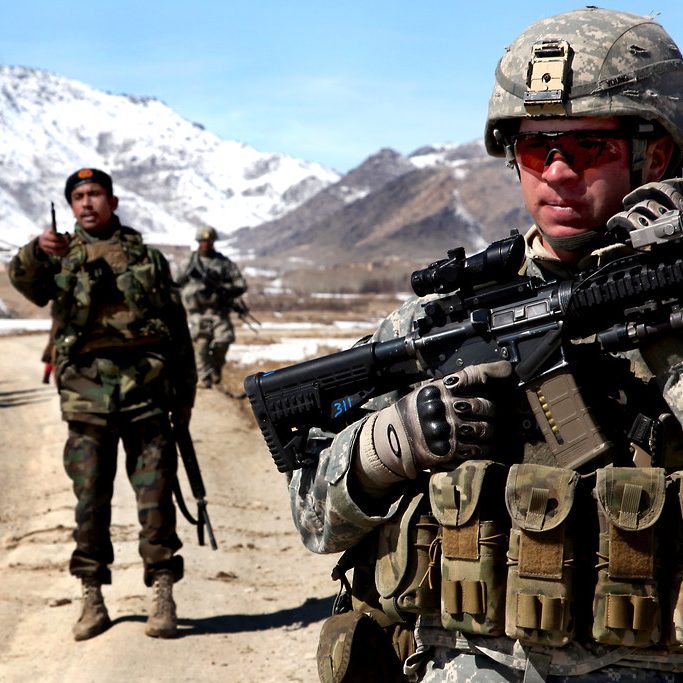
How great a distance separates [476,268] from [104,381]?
3.62 metres

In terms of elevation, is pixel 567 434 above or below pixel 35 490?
above

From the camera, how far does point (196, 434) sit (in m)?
Result: 12.0

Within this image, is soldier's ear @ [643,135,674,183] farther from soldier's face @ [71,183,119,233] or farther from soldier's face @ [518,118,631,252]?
soldier's face @ [71,183,119,233]

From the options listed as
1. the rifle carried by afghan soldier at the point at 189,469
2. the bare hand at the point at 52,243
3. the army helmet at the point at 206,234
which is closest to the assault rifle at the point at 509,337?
the bare hand at the point at 52,243

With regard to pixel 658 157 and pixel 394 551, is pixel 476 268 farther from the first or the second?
pixel 394 551

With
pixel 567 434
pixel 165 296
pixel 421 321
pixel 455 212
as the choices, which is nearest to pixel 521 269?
pixel 421 321

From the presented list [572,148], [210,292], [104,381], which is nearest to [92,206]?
[104,381]

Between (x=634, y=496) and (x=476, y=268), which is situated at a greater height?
(x=476, y=268)

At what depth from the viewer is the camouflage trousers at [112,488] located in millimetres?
5727

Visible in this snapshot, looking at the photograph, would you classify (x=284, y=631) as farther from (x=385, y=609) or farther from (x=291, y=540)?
(x=385, y=609)

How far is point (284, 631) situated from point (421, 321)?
372cm

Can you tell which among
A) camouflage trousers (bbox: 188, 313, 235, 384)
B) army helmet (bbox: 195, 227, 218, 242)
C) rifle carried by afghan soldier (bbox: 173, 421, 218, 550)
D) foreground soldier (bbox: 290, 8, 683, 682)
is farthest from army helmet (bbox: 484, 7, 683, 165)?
camouflage trousers (bbox: 188, 313, 235, 384)

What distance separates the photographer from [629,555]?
7.13 feet

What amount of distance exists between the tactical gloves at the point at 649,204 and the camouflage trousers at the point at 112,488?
387 centimetres
